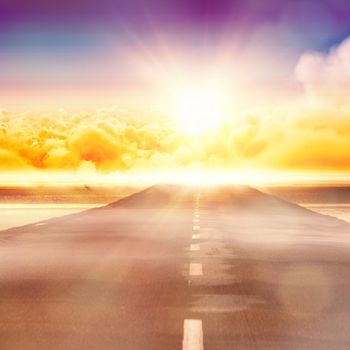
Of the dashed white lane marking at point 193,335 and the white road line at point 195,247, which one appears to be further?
the white road line at point 195,247

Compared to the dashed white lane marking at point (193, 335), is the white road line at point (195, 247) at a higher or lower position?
higher

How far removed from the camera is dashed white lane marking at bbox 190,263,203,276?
12.1m

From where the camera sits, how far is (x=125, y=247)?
16.9 meters

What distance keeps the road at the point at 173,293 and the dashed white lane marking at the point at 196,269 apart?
2cm

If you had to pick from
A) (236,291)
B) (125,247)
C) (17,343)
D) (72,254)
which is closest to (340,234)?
(125,247)

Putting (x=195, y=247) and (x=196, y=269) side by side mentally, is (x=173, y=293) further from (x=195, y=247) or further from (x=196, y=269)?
(x=195, y=247)

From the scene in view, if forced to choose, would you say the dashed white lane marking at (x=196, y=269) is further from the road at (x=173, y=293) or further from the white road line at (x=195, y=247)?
the white road line at (x=195, y=247)

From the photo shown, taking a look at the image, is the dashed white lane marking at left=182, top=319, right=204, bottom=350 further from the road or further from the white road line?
the white road line

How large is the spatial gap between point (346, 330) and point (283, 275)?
4332 mm

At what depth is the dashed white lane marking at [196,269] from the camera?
12.1 m

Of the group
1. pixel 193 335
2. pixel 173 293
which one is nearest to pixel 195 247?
pixel 173 293

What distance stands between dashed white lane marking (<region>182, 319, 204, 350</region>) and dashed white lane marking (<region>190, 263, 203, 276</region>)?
3971 millimetres

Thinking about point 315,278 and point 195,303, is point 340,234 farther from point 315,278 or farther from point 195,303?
point 195,303

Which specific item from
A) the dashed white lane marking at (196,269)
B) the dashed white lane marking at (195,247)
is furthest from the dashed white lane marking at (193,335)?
the dashed white lane marking at (195,247)
